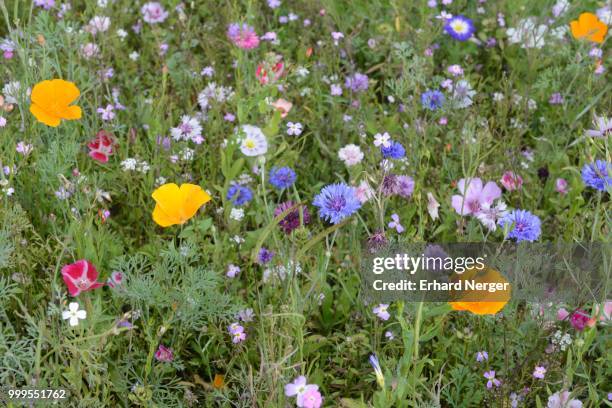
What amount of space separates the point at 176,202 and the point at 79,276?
27 centimetres

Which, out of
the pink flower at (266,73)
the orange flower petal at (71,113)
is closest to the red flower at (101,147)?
the orange flower petal at (71,113)

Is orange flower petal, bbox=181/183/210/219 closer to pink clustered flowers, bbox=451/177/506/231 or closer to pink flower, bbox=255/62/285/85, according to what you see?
pink flower, bbox=255/62/285/85

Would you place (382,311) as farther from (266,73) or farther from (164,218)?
(266,73)

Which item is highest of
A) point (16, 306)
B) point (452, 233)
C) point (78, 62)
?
point (78, 62)

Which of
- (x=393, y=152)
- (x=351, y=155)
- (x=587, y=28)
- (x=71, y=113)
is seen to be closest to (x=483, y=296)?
(x=393, y=152)

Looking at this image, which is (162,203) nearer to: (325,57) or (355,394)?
(355,394)

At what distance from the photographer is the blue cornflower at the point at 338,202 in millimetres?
1842

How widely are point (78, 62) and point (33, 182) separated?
20.5 inches

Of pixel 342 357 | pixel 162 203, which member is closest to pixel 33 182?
pixel 162 203

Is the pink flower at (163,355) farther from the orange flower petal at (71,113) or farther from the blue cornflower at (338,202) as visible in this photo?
the orange flower petal at (71,113)

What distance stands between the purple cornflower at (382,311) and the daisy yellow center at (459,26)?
5.02ft

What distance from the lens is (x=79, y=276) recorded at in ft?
5.54

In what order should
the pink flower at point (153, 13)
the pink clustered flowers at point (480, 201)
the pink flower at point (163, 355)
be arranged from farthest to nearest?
the pink flower at point (153, 13) → the pink clustered flowers at point (480, 201) → the pink flower at point (163, 355)

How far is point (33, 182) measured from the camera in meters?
2.25
